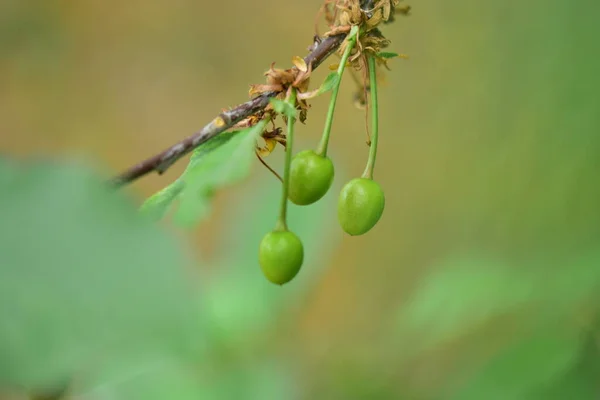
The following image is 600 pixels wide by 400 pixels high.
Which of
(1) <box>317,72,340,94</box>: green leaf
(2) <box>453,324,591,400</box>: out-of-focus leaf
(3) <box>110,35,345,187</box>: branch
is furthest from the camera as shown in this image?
(2) <box>453,324,591,400</box>: out-of-focus leaf

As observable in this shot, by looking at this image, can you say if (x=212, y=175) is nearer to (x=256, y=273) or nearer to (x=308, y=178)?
(x=308, y=178)

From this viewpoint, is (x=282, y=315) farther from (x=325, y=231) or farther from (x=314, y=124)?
(x=314, y=124)

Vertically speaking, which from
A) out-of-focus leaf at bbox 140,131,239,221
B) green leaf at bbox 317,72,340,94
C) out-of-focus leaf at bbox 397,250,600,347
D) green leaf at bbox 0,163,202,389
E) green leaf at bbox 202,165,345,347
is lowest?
green leaf at bbox 0,163,202,389

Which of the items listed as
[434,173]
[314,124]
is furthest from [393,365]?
[314,124]

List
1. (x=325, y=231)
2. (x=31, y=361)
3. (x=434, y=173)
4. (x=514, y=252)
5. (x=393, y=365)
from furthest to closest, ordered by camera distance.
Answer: (x=434, y=173)
(x=514, y=252)
(x=325, y=231)
(x=393, y=365)
(x=31, y=361)

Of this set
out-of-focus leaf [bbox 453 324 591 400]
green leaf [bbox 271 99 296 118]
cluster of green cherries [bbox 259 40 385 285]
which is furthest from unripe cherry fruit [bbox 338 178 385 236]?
out-of-focus leaf [bbox 453 324 591 400]

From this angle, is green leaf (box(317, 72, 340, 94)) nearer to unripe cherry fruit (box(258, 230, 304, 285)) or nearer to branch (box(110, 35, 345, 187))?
branch (box(110, 35, 345, 187))

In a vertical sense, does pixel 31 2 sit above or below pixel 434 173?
above
